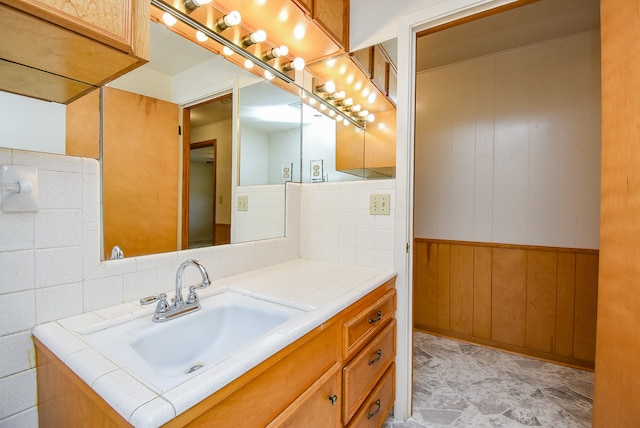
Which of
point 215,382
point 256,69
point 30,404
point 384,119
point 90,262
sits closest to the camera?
point 215,382

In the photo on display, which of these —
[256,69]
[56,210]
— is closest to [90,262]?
[56,210]

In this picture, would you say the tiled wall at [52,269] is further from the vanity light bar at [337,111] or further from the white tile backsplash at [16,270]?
the vanity light bar at [337,111]

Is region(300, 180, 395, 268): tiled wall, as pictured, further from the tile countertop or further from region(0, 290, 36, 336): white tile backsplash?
region(0, 290, 36, 336): white tile backsplash

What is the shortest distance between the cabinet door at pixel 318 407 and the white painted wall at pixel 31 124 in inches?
38.1

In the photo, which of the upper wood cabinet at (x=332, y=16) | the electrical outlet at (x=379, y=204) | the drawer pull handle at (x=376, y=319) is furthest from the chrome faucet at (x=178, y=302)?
the upper wood cabinet at (x=332, y=16)

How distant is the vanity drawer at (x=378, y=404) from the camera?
116 cm

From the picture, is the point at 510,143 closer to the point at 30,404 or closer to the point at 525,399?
the point at 525,399

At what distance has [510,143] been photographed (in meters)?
2.33

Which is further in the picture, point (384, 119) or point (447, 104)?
point (447, 104)

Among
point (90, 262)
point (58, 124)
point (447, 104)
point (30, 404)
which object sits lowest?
point (30, 404)

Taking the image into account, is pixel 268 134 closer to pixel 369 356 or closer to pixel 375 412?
pixel 369 356

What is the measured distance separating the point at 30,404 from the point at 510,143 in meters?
3.02

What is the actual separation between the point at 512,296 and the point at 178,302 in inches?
98.4

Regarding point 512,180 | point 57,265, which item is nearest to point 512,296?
point 512,180
